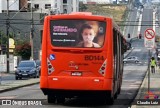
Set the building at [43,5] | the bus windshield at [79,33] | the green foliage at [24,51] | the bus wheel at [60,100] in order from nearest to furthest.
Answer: the bus windshield at [79,33] < the bus wheel at [60,100] < the green foliage at [24,51] < the building at [43,5]

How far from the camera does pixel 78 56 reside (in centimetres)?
2061

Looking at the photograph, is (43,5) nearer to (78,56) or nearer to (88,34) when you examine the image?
(88,34)

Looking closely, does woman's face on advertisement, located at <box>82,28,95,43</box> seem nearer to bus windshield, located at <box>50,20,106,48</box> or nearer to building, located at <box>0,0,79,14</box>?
bus windshield, located at <box>50,20,106,48</box>

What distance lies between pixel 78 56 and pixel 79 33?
2.66 feet

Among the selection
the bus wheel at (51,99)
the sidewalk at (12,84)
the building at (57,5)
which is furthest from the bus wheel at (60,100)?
the building at (57,5)

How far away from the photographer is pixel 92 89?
20406mm

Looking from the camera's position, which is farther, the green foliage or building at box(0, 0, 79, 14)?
building at box(0, 0, 79, 14)

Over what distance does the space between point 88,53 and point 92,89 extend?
1.23 m

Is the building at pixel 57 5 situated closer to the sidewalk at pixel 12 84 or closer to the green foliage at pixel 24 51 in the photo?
the green foliage at pixel 24 51

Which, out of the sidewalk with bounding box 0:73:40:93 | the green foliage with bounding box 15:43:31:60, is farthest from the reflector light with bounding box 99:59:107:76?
the green foliage with bounding box 15:43:31:60

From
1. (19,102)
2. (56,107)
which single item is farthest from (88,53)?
(19,102)

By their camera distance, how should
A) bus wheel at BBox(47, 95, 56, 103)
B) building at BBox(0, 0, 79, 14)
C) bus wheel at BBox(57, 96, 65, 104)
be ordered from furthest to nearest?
building at BBox(0, 0, 79, 14) < bus wheel at BBox(57, 96, 65, 104) < bus wheel at BBox(47, 95, 56, 103)

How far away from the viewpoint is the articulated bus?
20.5 metres

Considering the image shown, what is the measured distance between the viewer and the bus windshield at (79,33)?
20.7 metres
